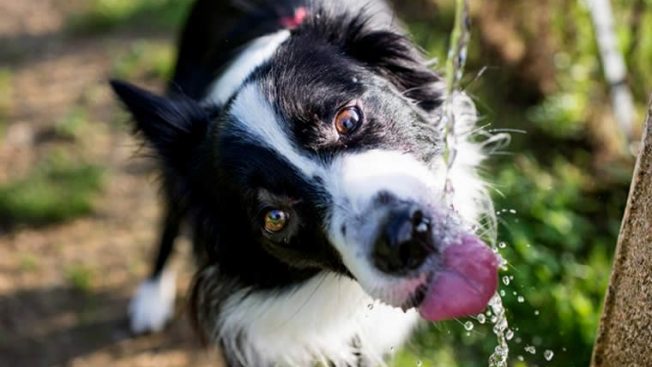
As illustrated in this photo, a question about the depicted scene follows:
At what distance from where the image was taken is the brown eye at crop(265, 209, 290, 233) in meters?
2.59

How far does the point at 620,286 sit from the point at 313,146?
0.92 m

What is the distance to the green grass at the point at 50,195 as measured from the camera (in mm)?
4844

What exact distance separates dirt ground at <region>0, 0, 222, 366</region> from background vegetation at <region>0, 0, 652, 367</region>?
65 mm

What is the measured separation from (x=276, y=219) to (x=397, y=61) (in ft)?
2.47

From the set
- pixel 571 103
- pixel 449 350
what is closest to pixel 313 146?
pixel 449 350

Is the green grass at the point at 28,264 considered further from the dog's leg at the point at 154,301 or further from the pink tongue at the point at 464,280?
the pink tongue at the point at 464,280

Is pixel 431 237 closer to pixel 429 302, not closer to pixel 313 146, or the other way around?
pixel 429 302

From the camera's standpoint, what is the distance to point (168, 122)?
2973 mm

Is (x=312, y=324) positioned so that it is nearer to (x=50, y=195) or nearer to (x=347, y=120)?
(x=347, y=120)

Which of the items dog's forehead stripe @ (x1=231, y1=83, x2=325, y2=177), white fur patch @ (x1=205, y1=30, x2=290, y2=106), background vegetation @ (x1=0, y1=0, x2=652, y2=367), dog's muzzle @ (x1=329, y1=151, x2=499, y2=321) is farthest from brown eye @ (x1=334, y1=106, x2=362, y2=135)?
background vegetation @ (x1=0, y1=0, x2=652, y2=367)

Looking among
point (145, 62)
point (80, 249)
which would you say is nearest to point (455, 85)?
point (80, 249)

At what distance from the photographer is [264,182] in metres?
2.60

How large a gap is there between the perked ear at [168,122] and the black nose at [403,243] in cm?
102

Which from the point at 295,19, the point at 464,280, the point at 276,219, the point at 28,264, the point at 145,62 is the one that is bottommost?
the point at 28,264
